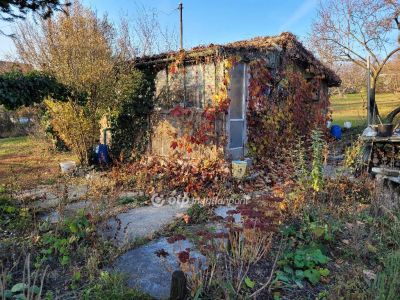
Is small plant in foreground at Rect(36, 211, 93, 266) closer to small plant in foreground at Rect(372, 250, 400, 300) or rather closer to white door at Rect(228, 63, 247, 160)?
small plant in foreground at Rect(372, 250, 400, 300)

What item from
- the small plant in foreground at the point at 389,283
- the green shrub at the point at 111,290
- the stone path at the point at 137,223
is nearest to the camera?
the small plant in foreground at the point at 389,283

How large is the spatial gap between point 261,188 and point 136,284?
4232mm

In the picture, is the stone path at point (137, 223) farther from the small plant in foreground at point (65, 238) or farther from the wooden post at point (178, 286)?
the wooden post at point (178, 286)

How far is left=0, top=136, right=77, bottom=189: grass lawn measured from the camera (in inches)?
300

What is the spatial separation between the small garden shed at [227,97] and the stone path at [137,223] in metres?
2.58

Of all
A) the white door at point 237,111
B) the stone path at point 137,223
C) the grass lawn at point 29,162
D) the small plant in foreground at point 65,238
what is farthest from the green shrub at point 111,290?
the white door at point 237,111

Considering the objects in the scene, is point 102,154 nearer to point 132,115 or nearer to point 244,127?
point 132,115

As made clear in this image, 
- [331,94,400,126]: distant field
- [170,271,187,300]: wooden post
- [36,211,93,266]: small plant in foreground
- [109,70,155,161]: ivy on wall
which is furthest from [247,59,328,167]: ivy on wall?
[331,94,400,126]: distant field

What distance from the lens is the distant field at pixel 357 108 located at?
1870 cm

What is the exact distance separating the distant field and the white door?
1117 centimetres

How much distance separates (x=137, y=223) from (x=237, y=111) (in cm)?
442

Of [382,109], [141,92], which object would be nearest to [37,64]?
[141,92]

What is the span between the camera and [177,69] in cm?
820

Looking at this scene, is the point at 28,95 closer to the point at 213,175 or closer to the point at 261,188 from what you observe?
the point at 213,175
